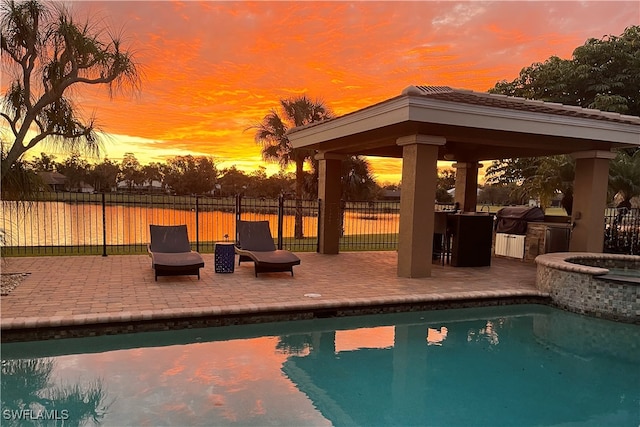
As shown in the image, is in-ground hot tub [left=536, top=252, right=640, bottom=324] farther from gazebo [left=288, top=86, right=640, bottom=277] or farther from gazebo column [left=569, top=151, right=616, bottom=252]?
gazebo column [left=569, top=151, right=616, bottom=252]

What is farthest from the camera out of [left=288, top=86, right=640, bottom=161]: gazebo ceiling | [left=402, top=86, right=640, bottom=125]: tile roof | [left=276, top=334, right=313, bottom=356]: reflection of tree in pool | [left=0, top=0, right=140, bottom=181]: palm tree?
[left=288, top=86, right=640, bottom=161]: gazebo ceiling

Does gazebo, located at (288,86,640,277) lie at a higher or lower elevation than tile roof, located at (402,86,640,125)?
lower

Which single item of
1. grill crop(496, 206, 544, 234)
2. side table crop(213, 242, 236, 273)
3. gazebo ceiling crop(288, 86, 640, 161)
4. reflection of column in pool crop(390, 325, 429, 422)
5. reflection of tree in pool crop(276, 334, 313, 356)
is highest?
gazebo ceiling crop(288, 86, 640, 161)

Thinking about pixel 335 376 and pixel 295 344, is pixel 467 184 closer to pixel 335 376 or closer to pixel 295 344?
pixel 295 344

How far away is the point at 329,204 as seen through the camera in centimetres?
1230

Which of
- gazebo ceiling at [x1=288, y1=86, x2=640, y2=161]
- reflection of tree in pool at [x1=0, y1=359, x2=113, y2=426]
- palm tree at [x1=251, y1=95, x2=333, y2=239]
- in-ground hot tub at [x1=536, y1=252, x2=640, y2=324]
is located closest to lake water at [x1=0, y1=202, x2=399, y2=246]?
palm tree at [x1=251, y1=95, x2=333, y2=239]

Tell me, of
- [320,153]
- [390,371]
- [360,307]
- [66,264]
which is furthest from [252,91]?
[390,371]

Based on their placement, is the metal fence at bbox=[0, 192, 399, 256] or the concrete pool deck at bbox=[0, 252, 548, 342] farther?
the metal fence at bbox=[0, 192, 399, 256]

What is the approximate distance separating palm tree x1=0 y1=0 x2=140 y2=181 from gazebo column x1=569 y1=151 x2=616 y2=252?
10.8 meters

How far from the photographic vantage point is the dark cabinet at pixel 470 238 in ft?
34.3

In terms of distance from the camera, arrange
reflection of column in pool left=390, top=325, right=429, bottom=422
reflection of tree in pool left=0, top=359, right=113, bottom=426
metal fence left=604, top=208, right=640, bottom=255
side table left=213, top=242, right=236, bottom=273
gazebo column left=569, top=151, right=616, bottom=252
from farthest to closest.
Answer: metal fence left=604, top=208, right=640, bottom=255 < gazebo column left=569, top=151, right=616, bottom=252 < side table left=213, top=242, right=236, bottom=273 < reflection of column in pool left=390, top=325, right=429, bottom=422 < reflection of tree in pool left=0, top=359, right=113, bottom=426

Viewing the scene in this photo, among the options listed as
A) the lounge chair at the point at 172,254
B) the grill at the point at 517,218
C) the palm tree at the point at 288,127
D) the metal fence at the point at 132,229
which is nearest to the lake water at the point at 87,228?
the metal fence at the point at 132,229

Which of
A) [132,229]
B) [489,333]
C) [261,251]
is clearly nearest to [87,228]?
[132,229]

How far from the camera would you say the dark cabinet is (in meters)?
10.5
